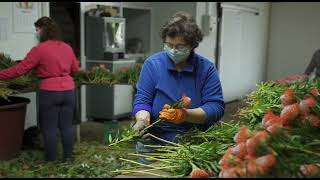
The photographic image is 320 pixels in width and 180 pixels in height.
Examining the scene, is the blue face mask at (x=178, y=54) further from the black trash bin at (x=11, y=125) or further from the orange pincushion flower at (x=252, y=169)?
the black trash bin at (x=11, y=125)

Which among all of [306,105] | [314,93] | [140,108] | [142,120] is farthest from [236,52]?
[306,105]

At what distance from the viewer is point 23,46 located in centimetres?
483

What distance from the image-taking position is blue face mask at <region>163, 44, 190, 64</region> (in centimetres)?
207

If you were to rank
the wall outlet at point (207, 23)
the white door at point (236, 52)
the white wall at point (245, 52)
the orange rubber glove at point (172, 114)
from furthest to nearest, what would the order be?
the white door at point (236, 52) < the white wall at point (245, 52) < the wall outlet at point (207, 23) < the orange rubber glove at point (172, 114)

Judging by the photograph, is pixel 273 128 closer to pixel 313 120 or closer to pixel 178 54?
pixel 313 120

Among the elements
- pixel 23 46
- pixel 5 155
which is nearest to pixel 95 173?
pixel 5 155

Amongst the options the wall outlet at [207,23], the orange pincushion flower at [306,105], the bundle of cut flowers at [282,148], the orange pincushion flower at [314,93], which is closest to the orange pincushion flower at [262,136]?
the bundle of cut flowers at [282,148]

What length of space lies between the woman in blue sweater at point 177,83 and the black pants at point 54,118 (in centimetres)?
200

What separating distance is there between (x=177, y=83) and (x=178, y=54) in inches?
6.3

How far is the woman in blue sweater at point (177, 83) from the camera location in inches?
81.4

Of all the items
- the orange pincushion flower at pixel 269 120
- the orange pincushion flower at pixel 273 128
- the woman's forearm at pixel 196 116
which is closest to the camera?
the orange pincushion flower at pixel 273 128

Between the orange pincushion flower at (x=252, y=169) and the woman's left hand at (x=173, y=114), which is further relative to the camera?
the woman's left hand at (x=173, y=114)

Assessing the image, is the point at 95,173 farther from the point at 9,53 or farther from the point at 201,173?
the point at 9,53

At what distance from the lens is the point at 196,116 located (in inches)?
78.0
